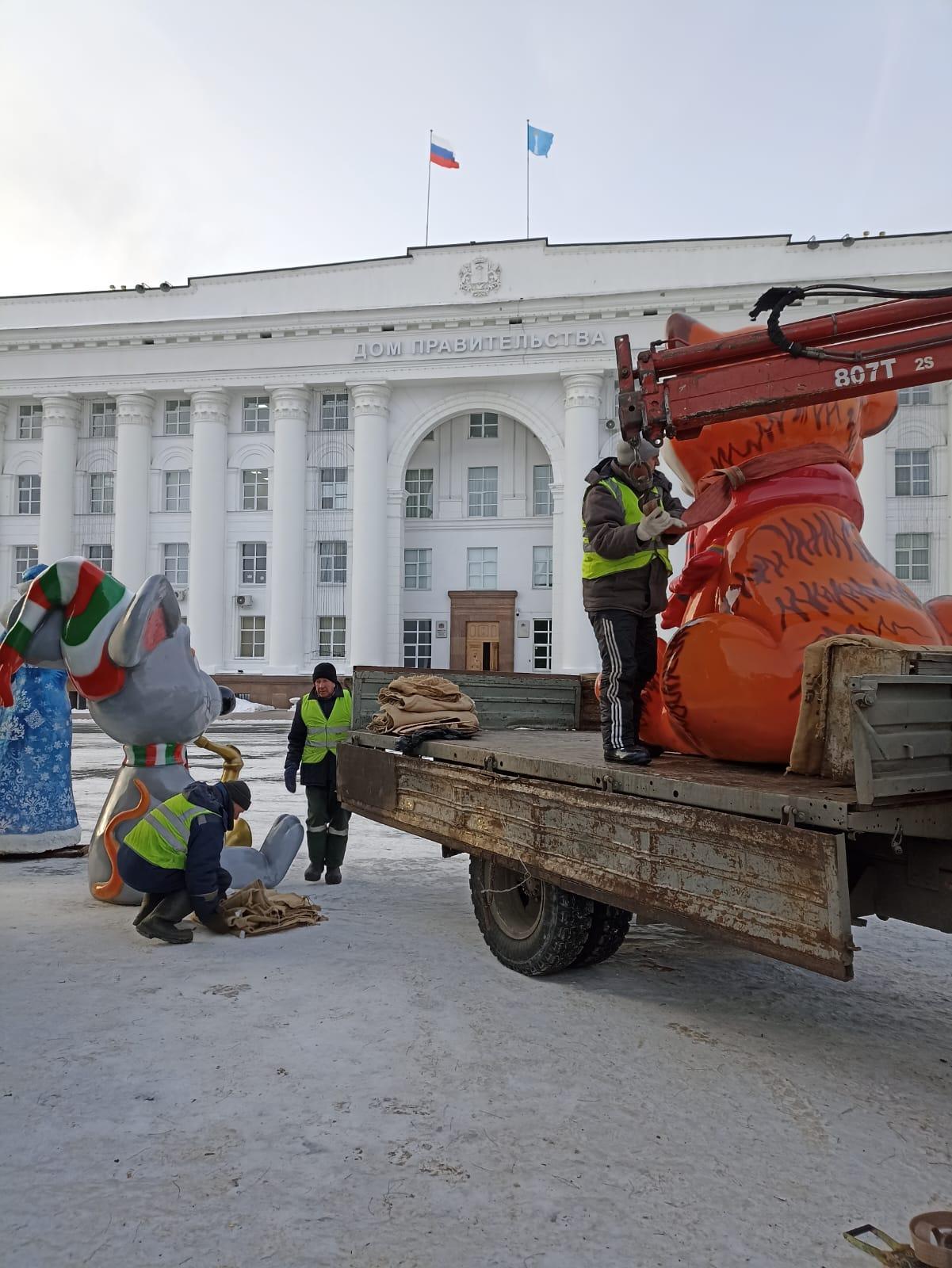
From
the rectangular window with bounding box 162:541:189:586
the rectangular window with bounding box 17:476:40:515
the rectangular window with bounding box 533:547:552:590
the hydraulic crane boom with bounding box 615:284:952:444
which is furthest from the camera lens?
the rectangular window with bounding box 17:476:40:515

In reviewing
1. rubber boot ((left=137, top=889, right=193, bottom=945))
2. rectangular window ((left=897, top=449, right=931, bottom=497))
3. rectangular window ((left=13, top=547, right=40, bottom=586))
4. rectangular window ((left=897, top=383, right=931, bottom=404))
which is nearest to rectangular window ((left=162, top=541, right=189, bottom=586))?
rectangular window ((left=13, top=547, right=40, bottom=586))

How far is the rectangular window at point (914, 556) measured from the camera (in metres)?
24.9

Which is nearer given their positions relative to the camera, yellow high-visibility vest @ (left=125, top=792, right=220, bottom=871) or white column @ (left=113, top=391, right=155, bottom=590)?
yellow high-visibility vest @ (left=125, top=792, right=220, bottom=871)

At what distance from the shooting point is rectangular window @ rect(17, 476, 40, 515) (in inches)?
1170

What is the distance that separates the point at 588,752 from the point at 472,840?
73 centimetres

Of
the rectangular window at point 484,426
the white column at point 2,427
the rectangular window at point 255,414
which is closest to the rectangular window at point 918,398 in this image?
the rectangular window at point 484,426

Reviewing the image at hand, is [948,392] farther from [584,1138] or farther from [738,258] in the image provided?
[584,1138]

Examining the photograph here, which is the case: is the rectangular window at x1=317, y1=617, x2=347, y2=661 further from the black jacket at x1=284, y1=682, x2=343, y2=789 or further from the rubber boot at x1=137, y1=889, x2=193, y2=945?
the rubber boot at x1=137, y1=889, x2=193, y2=945

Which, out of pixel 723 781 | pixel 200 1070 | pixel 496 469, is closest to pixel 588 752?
pixel 723 781

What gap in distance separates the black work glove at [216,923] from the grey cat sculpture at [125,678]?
0.69 meters

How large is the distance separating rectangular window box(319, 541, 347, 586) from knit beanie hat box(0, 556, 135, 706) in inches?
872

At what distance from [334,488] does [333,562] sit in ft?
7.40

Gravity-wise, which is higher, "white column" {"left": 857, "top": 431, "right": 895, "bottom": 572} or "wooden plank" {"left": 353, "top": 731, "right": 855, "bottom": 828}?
"white column" {"left": 857, "top": 431, "right": 895, "bottom": 572}

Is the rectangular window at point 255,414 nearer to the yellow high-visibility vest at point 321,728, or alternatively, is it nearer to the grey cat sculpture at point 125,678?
the yellow high-visibility vest at point 321,728
